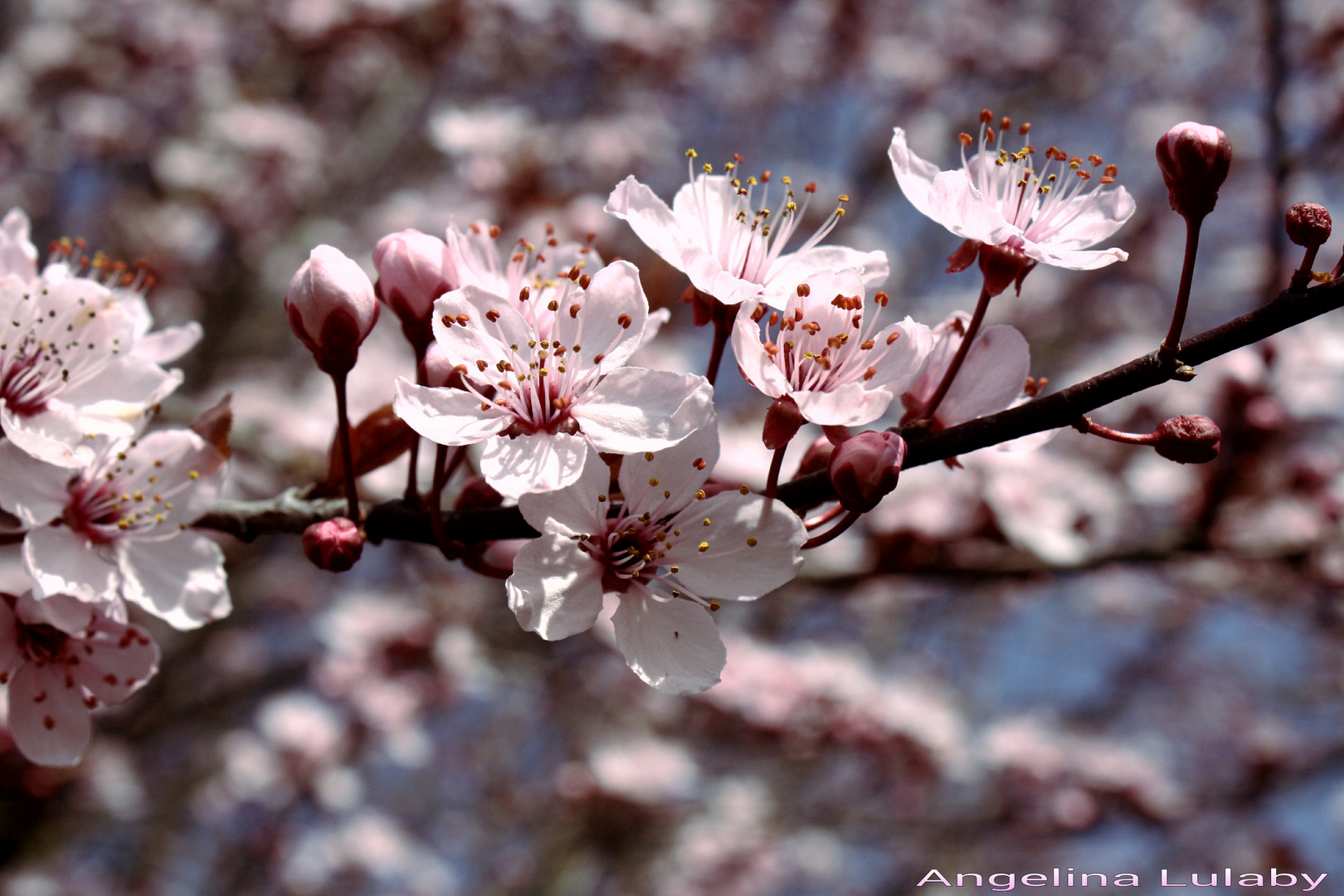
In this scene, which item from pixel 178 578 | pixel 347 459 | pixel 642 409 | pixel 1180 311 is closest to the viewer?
pixel 1180 311

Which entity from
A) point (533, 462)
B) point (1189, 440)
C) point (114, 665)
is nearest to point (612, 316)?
point (533, 462)

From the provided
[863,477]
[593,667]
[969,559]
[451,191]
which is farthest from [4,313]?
[451,191]

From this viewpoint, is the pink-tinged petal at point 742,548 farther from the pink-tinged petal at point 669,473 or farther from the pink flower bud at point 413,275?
the pink flower bud at point 413,275

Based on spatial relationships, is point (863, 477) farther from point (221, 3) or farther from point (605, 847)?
point (221, 3)

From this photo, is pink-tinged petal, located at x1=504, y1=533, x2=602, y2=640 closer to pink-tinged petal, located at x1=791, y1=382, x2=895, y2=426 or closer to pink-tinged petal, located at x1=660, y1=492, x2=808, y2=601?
pink-tinged petal, located at x1=660, y1=492, x2=808, y2=601

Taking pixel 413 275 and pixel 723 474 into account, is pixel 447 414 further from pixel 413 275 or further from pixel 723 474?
pixel 723 474

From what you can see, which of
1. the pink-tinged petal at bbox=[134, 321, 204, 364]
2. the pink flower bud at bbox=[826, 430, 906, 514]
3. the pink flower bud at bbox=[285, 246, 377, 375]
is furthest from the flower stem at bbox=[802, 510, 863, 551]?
the pink-tinged petal at bbox=[134, 321, 204, 364]
